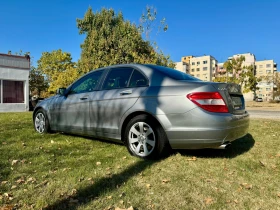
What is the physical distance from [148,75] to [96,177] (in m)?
1.88

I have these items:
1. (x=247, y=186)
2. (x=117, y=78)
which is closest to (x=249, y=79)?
(x=117, y=78)

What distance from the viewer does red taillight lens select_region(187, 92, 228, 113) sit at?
11.4 feet

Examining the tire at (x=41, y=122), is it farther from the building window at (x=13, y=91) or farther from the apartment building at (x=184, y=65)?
the apartment building at (x=184, y=65)

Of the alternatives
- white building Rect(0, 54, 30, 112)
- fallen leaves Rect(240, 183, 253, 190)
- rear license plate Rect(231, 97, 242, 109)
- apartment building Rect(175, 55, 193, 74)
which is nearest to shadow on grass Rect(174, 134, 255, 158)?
rear license plate Rect(231, 97, 242, 109)

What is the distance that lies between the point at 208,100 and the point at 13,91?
17379 mm

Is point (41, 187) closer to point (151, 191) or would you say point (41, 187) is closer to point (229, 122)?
A: point (151, 191)

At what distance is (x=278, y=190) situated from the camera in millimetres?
2812

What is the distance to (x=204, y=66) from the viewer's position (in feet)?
343

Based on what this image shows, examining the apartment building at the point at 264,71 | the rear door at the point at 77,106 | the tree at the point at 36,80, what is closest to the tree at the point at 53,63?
the tree at the point at 36,80

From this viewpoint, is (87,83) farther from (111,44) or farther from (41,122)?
(111,44)

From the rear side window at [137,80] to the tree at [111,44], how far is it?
1719 cm

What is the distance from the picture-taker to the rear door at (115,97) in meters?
4.16

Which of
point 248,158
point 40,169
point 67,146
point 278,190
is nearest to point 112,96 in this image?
point 67,146

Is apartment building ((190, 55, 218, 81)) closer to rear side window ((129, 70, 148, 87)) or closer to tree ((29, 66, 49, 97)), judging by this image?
tree ((29, 66, 49, 97))
